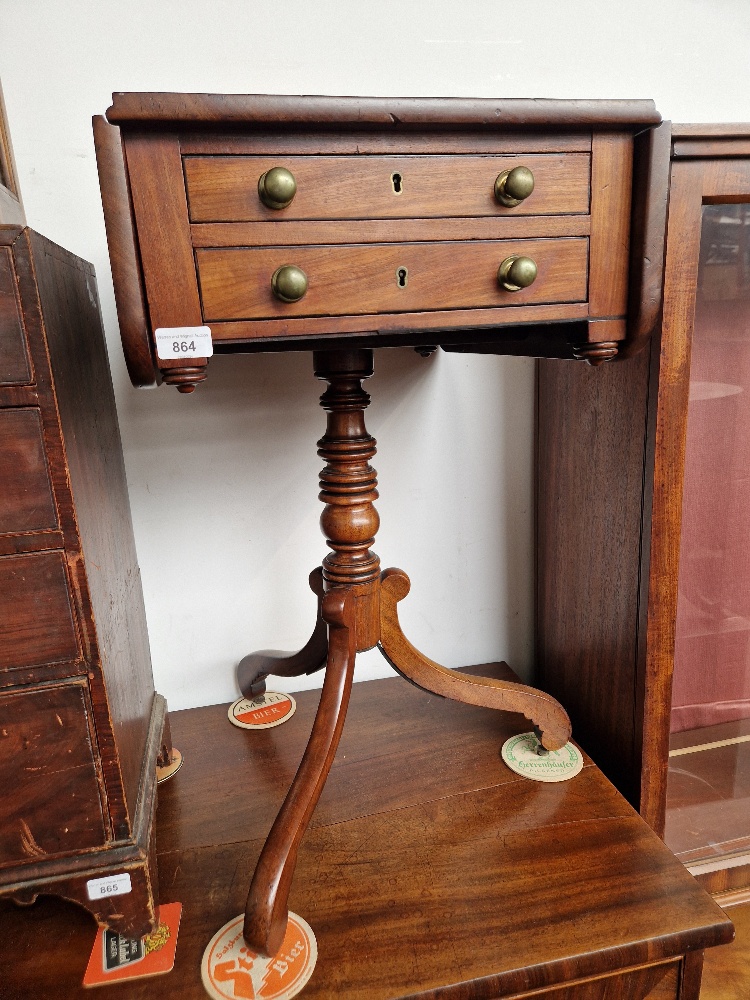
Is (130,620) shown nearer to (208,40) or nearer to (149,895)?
(149,895)

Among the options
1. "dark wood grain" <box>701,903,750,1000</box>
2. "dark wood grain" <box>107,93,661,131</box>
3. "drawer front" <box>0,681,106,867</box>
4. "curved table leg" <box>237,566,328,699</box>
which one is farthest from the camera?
"curved table leg" <box>237,566,328,699</box>

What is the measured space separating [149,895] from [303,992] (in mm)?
182

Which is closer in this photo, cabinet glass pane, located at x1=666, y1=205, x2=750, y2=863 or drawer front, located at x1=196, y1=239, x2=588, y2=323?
drawer front, located at x1=196, y1=239, x2=588, y2=323

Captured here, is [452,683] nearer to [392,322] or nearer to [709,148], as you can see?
[392,322]

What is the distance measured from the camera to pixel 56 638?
0.63 meters

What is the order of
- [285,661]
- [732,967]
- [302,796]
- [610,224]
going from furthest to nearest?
[285,661] < [732,967] < [302,796] < [610,224]

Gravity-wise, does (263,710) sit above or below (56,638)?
below

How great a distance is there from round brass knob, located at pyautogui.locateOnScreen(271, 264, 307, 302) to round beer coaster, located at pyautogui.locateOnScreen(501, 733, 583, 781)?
0.74 m

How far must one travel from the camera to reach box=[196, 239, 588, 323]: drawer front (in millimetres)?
598

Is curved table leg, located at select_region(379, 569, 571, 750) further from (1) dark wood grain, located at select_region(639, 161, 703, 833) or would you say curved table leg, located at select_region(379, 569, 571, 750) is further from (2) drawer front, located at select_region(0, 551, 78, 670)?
(2) drawer front, located at select_region(0, 551, 78, 670)

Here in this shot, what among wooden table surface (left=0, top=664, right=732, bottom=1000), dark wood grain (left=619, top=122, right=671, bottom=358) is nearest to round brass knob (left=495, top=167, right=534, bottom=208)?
dark wood grain (left=619, top=122, right=671, bottom=358)

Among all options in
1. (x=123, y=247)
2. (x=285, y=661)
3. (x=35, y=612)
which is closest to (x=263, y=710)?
(x=285, y=661)

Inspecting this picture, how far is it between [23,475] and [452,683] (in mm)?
610

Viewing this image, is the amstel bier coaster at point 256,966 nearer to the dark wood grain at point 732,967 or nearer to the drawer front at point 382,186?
the dark wood grain at point 732,967
